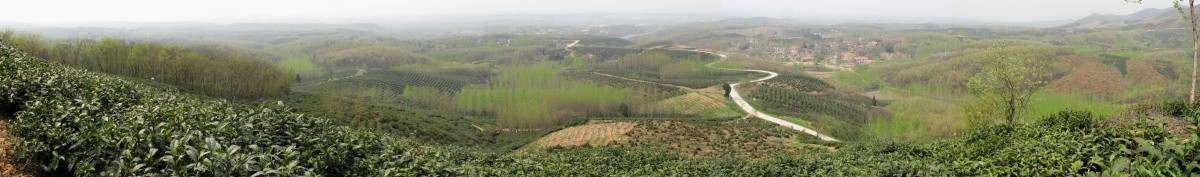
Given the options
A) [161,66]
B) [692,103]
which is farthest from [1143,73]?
[161,66]

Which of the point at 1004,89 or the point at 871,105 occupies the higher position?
the point at 1004,89

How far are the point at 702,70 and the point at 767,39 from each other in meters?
61.8

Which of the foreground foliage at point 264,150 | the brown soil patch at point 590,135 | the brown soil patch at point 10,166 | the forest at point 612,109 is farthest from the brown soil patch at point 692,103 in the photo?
the brown soil patch at point 10,166

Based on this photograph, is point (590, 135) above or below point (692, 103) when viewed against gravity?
above

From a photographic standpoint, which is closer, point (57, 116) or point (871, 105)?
point (57, 116)

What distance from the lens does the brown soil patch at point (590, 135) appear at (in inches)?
1267

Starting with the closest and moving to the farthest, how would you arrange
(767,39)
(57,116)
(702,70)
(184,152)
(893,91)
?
(184,152) < (57,116) < (893,91) < (702,70) < (767,39)

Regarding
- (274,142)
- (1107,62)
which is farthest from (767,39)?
(274,142)

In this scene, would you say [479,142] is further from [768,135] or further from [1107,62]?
[1107,62]

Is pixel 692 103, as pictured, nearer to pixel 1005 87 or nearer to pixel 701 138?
pixel 701 138

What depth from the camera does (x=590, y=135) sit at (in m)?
35.6

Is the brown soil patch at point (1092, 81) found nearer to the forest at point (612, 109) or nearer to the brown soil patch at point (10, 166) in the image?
the forest at point (612, 109)

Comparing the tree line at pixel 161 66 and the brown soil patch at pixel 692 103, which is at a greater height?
the tree line at pixel 161 66

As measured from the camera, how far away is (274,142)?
4.95 metres
